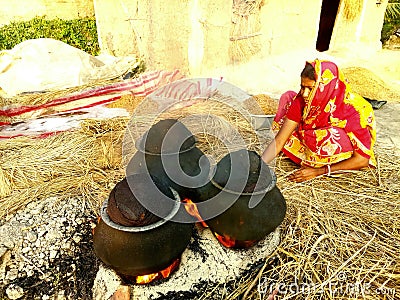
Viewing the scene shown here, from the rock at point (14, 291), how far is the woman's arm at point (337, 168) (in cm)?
210

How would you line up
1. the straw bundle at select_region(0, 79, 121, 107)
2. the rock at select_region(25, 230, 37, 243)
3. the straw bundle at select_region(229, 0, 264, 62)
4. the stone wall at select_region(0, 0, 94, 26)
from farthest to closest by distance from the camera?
Result: the stone wall at select_region(0, 0, 94, 26), the straw bundle at select_region(229, 0, 264, 62), the straw bundle at select_region(0, 79, 121, 107), the rock at select_region(25, 230, 37, 243)

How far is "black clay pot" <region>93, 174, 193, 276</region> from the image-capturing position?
1.46m

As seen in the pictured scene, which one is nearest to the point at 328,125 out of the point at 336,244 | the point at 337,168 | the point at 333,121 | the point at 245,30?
the point at 333,121

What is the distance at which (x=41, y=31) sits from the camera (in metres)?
7.23

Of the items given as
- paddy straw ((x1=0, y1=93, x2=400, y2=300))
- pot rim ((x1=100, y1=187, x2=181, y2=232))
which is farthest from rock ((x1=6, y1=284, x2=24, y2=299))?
pot rim ((x1=100, y1=187, x2=181, y2=232))

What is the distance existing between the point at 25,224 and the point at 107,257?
0.98m

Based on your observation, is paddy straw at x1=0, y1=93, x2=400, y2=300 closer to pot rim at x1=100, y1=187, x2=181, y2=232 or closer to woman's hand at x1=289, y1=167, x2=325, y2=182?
woman's hand at x1=289, y1=167, x2=325, y2=182

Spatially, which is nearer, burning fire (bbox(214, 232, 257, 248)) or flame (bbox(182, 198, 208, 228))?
flame (bbox(182, 198, 208, 228))

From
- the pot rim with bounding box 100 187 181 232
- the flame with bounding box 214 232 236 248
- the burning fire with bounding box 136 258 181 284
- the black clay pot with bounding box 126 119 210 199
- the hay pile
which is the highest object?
the black clay pot with bounding box 126 119 210 199

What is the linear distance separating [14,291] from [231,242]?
4.03 feet

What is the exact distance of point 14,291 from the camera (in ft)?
6.03

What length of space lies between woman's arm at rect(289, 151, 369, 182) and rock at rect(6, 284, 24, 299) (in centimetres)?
210

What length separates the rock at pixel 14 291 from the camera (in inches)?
72.1

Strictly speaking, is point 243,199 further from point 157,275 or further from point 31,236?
point 31,236
